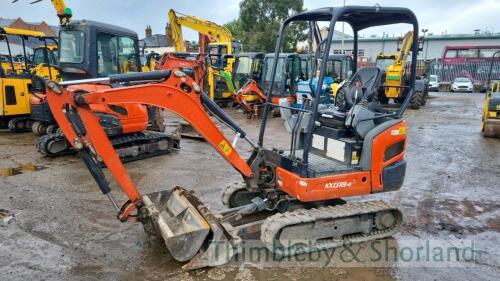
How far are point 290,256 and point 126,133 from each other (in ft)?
16.8

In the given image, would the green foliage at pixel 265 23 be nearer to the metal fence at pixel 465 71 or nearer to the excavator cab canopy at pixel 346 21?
the metal fence at pixel 465 71

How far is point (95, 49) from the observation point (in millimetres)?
8914

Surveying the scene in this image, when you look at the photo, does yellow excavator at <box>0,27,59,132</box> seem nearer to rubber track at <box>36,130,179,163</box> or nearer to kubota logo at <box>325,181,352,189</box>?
rubber track at <box>36,130,179,163</box>

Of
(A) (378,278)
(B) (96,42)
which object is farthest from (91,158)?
(B) (96,42)

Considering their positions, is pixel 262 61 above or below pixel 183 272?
above

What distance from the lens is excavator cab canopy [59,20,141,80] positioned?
29.1ft

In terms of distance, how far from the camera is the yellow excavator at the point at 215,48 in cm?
1552

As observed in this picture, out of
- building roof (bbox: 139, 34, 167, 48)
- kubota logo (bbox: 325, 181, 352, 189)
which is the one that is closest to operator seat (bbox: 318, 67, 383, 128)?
kubota logo (bbox: 325, 181, 352, 189)

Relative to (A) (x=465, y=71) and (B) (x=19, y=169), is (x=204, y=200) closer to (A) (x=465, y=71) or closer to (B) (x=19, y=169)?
(B) (x=19, y=169)

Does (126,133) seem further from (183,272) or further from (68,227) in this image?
(183,272)

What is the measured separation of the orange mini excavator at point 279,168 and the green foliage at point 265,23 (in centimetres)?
3236

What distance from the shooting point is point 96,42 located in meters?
8.91

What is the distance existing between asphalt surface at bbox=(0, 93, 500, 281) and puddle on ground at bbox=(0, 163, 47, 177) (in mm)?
72

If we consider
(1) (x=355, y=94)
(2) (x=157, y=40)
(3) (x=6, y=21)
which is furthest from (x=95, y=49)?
(3) (x=6, y=21)
